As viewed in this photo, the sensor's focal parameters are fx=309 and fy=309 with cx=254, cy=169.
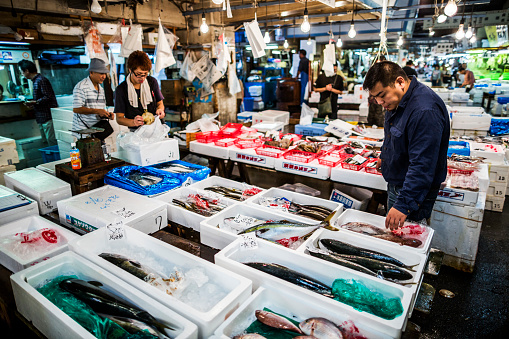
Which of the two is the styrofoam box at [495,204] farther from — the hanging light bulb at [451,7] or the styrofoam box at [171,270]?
the styrofoam box at [171,270]

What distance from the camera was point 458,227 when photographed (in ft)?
11.3

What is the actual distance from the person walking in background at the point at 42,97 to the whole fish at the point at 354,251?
696 centimetres

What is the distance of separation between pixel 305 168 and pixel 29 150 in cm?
751

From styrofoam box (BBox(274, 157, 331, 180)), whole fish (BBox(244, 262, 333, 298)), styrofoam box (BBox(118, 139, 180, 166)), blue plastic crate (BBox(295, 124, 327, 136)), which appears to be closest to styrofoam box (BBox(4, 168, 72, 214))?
styrofoam box (BBox(118, 139, 180, 166))

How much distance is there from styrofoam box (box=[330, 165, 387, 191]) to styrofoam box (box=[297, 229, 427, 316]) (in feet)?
4.73

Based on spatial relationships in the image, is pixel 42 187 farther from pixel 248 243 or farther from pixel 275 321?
pixel 275 321

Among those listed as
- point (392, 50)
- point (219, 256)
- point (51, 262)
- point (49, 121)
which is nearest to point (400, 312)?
point (219, 256)

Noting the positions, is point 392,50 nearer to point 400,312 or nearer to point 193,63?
point 193,63

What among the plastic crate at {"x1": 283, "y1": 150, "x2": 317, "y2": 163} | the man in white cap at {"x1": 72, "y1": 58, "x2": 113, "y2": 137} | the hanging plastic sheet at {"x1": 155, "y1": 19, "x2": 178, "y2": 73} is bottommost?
the plastic crate at {"x1": 283, "y1": 150, "x2": 317, "y2": 163}

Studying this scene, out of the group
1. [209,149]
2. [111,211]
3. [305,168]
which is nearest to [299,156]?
[305,168]

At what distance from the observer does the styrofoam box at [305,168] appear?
3.88 metres

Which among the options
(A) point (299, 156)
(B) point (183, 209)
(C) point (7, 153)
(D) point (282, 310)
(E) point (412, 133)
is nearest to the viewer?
(D) point (282, 310)

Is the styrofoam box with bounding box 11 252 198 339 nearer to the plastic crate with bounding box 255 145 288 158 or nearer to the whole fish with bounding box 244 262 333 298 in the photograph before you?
the whole fish with bounding box 244 262 333 298

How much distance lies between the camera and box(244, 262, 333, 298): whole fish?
5.88 feet
